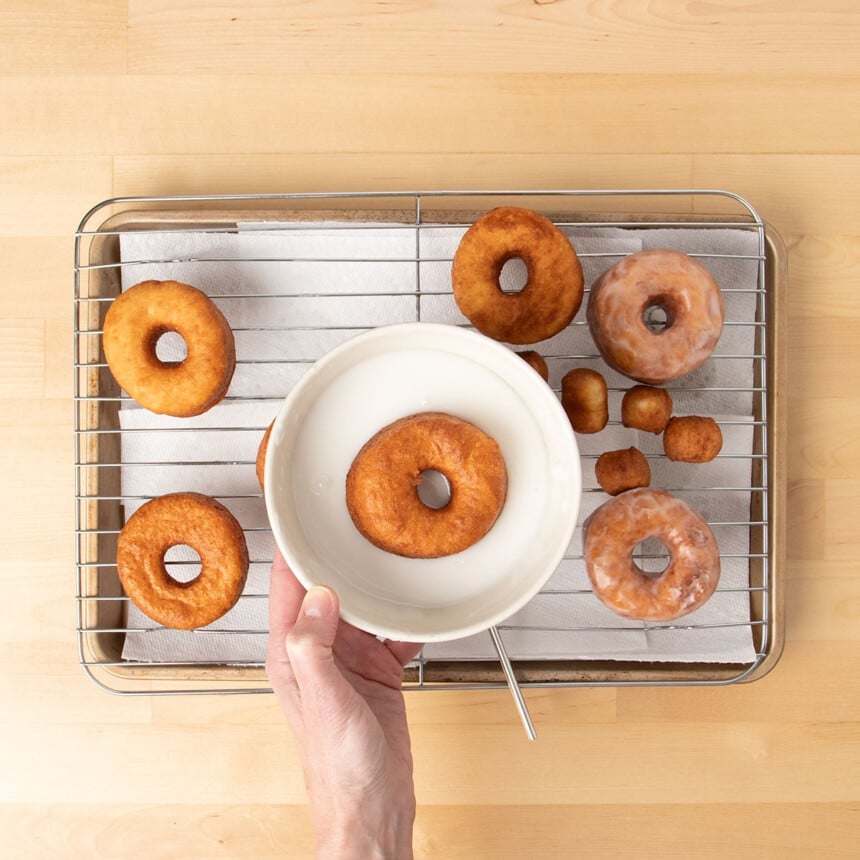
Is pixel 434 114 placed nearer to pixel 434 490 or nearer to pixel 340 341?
pixel 340 341

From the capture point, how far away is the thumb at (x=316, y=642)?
0.86 meters

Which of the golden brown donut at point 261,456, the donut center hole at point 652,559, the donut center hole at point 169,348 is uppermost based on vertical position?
the donut center hole at point 169,348

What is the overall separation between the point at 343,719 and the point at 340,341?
53 cm

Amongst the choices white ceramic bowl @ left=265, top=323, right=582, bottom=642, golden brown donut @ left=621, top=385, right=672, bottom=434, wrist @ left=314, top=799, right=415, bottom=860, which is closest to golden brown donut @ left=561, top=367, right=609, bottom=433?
golden brown donut @ left=621, top=385, right=672, bottom=434

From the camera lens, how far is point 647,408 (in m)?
1.09

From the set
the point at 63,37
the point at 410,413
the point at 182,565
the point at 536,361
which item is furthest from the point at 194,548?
the point at 63,37

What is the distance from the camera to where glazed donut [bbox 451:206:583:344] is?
104cm

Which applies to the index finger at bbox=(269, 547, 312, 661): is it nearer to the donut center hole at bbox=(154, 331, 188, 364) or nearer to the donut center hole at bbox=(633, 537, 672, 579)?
the donut center hole at bbox=(154, 331, 188, 364)

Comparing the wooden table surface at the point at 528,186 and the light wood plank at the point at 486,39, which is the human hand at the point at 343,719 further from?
the light wood plank at the point at 486,39

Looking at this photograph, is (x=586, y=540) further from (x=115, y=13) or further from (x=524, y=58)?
(x=115, y=13)

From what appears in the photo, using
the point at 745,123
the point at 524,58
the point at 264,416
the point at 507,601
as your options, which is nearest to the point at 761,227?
the point at 745,123

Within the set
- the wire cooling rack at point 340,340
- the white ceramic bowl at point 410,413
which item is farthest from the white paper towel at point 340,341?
the white ceramic bowl at point 410,413

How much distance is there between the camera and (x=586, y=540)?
1109 mm

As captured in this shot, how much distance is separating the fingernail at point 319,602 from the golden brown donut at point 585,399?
1.38 ft
